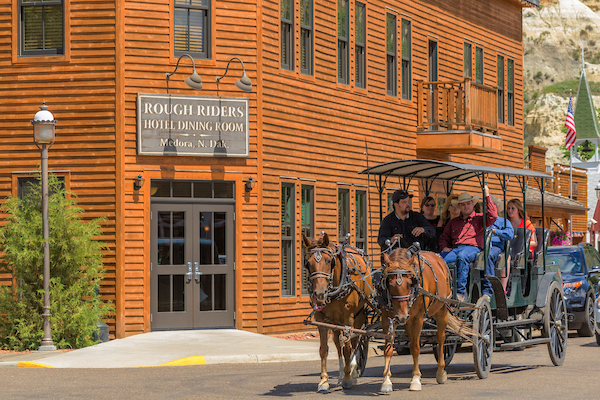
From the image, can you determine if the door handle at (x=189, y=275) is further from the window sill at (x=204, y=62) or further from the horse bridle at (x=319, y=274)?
the horse bridle at (x=319, y=274)

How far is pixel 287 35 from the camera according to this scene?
63.0 feet

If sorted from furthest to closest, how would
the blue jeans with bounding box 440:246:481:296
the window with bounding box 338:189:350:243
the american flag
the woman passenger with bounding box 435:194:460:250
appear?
1. the american flag
2. the window with bounding box 338:189:350:243
3. the woman passenger with bounding box 435:194:460:250
4. the blue jeans with bounding box 440:246:481:296

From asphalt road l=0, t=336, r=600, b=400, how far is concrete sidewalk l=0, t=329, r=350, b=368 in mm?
368

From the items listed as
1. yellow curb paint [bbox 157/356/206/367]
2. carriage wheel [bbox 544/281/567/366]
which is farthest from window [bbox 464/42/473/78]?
yellow curb paint [bbox 157/356/206/367]

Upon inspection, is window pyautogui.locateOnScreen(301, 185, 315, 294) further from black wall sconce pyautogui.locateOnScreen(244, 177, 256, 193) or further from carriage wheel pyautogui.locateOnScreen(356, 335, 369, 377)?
carriage wheel pyautogui.locateOnScreen(356, 335, 369, 377)

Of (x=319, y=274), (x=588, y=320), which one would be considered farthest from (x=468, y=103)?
(x=319, y=274)

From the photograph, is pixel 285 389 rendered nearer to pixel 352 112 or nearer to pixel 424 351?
pixel 424 351

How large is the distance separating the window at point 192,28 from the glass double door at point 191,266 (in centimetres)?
305

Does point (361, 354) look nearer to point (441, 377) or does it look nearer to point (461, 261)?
point (441, 377)

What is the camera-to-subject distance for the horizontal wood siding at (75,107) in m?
17.0

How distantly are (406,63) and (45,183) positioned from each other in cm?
1112

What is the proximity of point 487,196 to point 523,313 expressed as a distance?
2.17 metres

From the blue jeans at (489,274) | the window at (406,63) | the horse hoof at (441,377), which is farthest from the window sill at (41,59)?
the horse hoof at (441,377)

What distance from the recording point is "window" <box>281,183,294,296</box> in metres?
18.9
